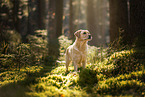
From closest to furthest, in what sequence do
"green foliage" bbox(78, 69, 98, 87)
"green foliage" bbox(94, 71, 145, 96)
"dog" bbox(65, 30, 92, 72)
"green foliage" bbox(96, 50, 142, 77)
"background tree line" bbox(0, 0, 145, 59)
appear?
"green foliage" bbox(94, 71, 145, 96) < "green foliage" bbox(78, 69, 98, 87) < "green foliage" bbox(96, 50, 142, 77) < "dog" bbox(65, 30, 92, 72) < "background tree line" bbox(0, 0, 145, 59)

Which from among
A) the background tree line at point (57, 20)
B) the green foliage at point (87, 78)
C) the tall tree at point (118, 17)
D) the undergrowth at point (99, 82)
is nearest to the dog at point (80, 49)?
the undergrowth at point (99, 82)

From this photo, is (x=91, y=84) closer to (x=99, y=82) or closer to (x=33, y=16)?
(x=99, y=82)

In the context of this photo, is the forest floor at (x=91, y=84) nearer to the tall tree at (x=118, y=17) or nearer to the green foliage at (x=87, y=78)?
the green foliage at (x=87, y=78)

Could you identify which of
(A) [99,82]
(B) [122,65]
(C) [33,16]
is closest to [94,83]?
(A) [99,82]

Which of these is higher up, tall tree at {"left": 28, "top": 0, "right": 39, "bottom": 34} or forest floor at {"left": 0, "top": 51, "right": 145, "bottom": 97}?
tall tree at {"left": 28, "top": 0, "right": 39, "bottom": 34}

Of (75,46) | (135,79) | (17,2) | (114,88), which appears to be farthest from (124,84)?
(17,2)

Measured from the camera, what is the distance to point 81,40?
6520mm

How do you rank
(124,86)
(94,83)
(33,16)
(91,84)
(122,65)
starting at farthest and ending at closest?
(33,16) < (122,65) < (94,83) < (91,84) < (124,86)

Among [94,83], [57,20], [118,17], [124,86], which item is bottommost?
[94,83]

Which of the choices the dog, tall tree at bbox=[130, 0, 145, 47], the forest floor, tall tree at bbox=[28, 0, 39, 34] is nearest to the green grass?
the forest floor

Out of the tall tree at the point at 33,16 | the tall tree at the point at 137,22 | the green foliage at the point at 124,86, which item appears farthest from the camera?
the tall tree at the point at 33,16

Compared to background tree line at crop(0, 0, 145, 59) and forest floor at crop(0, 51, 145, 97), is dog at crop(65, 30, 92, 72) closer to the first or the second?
forest floor at crop(0, 51, 145, 97)

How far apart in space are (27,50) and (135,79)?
19.0 ft

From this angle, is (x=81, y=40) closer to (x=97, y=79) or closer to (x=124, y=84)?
(x=97, y=79)
